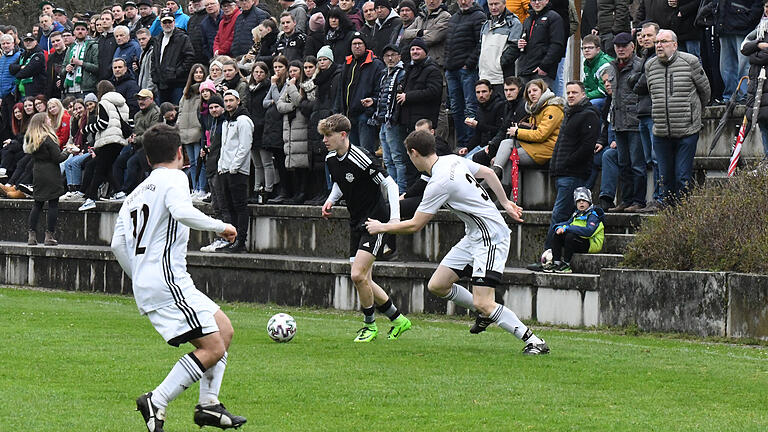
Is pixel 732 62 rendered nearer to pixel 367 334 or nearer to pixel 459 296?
pixel 459 296

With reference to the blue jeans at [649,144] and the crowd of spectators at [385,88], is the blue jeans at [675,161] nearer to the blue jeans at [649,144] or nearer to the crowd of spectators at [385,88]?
the crowd of spectators at [385,88]

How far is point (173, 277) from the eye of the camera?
8477 mm

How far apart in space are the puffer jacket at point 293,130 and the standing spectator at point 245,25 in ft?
9.67

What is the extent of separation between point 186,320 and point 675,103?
945 centimetres

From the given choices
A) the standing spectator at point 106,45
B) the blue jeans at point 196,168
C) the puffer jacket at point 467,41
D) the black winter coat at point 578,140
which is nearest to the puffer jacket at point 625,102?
the black winter coat at point 578,140

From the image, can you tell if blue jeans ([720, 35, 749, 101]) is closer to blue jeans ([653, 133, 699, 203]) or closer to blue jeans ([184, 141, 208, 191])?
blue jeans ([653, 133, 699, 203])

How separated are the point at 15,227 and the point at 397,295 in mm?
11156

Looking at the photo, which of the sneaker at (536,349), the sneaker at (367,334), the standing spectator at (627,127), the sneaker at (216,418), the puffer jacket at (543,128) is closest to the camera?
the sneaker at (216,418)

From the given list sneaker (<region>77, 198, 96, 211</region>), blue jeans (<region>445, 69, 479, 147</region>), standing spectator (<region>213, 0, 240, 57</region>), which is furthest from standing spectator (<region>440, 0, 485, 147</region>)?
sneaker (<region>77, 198, 96, 211</region>)

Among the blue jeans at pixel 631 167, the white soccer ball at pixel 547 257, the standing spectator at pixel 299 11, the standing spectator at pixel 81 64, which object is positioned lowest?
the white soccer ball at pixel 547 257

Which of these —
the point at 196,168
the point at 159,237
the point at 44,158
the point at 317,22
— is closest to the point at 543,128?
the point at 317,22

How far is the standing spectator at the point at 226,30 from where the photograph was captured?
2342 centimetres

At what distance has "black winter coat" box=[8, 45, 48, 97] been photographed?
26922mm

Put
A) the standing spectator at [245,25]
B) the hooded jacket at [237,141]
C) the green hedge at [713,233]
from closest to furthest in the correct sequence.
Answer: the green hedge at [713,233] < the hooded jacket at [237,141] < the standing spectator at [245,25]
